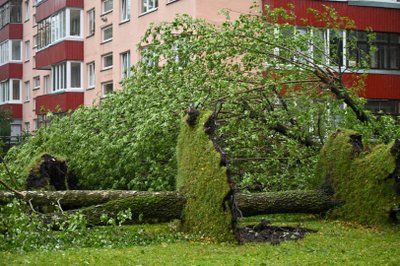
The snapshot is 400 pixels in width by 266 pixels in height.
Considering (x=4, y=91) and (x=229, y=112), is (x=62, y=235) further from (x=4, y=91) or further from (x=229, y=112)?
(x=4, y=91)

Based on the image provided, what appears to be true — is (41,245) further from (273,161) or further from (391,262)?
(273,161)

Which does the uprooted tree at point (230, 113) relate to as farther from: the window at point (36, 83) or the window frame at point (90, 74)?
the window at point (36, 83)

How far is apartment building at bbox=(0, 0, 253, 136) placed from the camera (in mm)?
32531

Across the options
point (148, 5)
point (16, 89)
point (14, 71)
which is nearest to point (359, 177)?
point (148, 5)

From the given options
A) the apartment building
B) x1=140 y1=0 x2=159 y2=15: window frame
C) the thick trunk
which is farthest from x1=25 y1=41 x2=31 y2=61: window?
the thick trunk

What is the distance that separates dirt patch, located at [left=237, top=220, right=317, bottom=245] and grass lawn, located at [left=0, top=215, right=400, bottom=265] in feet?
0.79

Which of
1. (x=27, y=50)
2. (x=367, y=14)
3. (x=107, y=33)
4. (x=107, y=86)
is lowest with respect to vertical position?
(x=107, y=86)

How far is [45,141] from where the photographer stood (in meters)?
17.0

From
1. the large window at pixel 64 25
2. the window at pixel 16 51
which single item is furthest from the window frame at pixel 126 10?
the window at pixel 16 51

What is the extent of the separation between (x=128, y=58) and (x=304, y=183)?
2240cm

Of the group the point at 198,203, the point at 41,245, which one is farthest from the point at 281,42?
the point at 41,245

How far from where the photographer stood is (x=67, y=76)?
4041 cm

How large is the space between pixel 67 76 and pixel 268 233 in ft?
99.4

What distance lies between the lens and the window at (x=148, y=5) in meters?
32.7
